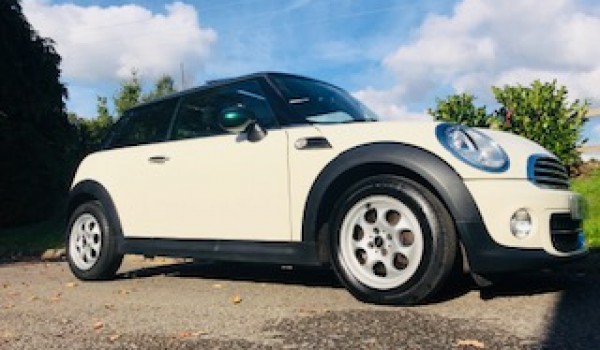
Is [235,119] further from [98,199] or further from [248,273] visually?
[98,199]

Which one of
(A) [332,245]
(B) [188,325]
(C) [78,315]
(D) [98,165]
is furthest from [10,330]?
Result: (D) [98,165]

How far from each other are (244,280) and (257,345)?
87.8 inches

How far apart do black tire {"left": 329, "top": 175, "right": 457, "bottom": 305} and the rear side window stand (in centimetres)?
211

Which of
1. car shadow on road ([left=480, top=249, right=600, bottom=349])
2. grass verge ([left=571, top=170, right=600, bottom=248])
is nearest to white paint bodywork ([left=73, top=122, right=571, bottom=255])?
car shadow on road ([left=480, top=249, right=600, bottom=349])

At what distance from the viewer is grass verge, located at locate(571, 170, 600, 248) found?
19.8 ft

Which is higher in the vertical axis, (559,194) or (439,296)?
(559,194)

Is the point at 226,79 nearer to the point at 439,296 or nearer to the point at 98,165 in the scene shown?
the point at 98,165

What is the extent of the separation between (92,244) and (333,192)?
276 centimetres

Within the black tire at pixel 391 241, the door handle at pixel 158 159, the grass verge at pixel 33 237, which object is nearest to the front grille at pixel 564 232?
the black tire at pixel 391 241

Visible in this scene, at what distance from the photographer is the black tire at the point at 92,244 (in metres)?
5.64

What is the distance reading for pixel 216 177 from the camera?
15.4ft

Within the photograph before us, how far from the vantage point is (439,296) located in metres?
4.00

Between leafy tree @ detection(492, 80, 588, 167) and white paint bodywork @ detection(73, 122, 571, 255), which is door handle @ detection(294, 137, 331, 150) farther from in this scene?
leafy tree @ detection(492, 80, 588, 167)

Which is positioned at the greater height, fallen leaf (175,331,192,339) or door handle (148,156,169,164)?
door handle (148,156,169,164)
